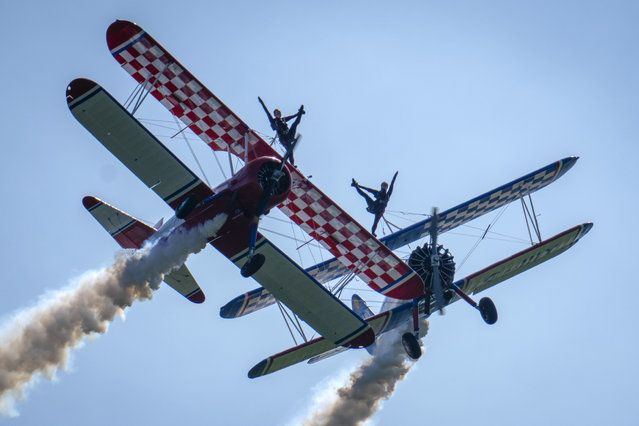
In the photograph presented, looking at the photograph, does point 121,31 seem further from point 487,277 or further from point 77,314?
point 487,277

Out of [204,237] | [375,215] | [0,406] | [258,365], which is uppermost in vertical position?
[375,215]

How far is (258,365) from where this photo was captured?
19688mm

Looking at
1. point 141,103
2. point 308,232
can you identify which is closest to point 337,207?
point 308,232

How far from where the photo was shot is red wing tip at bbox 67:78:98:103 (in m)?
17.3

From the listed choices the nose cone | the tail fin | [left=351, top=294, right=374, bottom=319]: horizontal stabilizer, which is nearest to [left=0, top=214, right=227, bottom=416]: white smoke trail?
the tail fin

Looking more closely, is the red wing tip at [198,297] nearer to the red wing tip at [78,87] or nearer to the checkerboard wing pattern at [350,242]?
the checkerboard wing pattern at [350,242]

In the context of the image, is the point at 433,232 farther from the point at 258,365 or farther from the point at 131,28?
the point at 131,28

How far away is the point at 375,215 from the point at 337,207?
3.00 metres

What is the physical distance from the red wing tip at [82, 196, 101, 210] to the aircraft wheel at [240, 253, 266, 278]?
12.1 feet

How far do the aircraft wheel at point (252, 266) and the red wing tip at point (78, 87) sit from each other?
3.85 meters

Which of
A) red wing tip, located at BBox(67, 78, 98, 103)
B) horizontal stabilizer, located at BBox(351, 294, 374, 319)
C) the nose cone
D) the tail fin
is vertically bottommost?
the tail fin

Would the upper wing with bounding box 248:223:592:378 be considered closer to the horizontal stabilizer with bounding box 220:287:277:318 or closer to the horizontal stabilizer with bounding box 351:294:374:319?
the horizontal stabilizer with bounding box 220:287:277:318

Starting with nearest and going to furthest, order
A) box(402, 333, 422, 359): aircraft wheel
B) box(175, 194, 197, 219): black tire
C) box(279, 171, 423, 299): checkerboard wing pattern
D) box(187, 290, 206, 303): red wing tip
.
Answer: box(175, 194, 197, 219): black tire
box(402, 333, 422, 359): aircraft wheel
box(279, 171, 423, 299): checkerboard wing pattern
box(187, 290, 206, 303): red wing tip

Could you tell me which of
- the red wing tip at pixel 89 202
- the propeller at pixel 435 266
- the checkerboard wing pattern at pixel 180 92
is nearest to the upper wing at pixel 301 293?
the propeller at pixel 435 266
